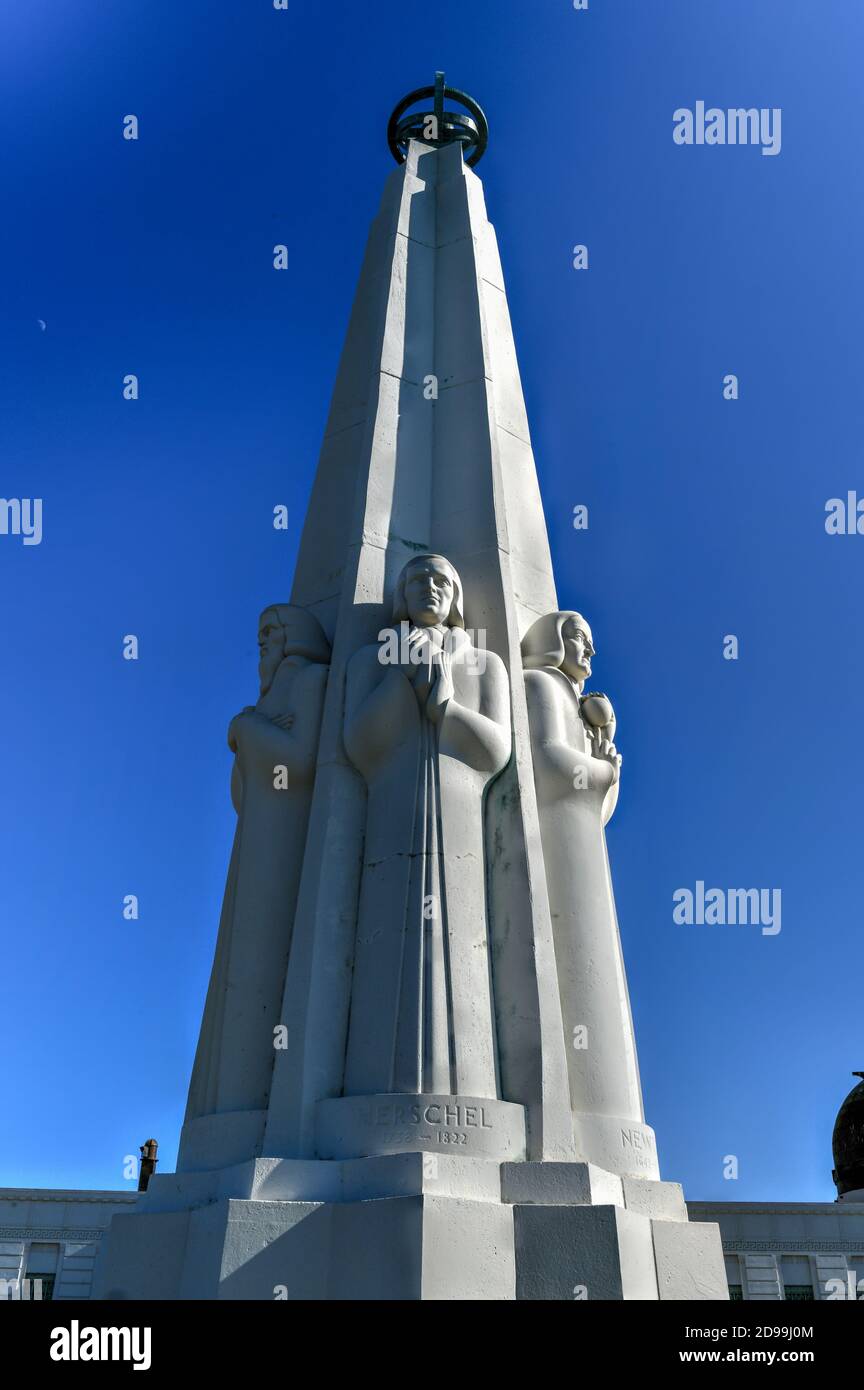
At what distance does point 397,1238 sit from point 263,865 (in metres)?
3.18

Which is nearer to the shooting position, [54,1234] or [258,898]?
[258,898]

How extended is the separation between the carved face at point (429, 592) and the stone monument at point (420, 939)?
0.03 metres

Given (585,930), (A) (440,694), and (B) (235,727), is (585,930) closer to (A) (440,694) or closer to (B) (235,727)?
(A) (440,694)

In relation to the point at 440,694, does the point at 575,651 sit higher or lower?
higher

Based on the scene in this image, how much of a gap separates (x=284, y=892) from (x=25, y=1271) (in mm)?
11064

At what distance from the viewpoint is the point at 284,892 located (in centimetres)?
895

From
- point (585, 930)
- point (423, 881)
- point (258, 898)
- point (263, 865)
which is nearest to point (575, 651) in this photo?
point (585, 930)

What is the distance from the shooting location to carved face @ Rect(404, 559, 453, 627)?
9.29 metres

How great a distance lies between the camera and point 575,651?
10.2 metres

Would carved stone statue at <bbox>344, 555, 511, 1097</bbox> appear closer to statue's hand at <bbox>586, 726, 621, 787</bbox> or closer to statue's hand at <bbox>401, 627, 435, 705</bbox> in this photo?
statue's hand at <bbox>401, 627, 435, 705</bbox>

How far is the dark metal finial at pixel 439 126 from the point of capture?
14117 mm

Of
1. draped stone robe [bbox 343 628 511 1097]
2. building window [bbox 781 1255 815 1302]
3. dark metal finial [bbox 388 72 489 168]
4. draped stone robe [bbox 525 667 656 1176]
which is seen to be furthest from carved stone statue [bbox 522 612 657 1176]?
building window [bbox 781 1255 815 1302]

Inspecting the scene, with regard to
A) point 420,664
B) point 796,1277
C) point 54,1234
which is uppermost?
point 420,664
